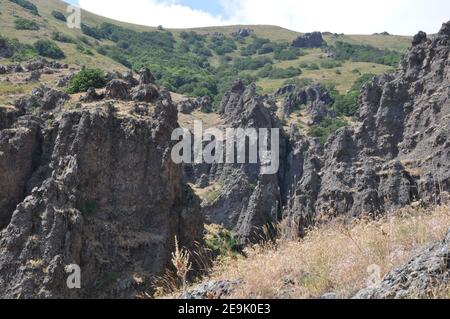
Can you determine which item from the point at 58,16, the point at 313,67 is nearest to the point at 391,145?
the point at 313,67

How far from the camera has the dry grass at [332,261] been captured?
6.09m

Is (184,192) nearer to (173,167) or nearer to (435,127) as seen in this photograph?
(173,167)

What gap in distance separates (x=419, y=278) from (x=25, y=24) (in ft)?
312

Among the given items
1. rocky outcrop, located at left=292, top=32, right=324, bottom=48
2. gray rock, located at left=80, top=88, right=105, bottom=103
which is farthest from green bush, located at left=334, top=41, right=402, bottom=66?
gray rock, located at left=80, top=88, right=105, bottom=103

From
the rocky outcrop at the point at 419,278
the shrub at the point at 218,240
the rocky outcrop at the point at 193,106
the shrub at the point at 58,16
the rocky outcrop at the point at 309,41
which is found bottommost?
the shrub at the point at 218,240

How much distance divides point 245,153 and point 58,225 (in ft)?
81.6

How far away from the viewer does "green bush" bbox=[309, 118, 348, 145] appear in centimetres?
6279

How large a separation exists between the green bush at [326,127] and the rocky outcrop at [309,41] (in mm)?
80848

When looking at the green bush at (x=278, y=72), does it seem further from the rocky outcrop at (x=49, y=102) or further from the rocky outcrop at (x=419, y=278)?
the rocky outcrop at (x=419, y=278)

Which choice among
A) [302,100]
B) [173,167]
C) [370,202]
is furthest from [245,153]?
[302,100]

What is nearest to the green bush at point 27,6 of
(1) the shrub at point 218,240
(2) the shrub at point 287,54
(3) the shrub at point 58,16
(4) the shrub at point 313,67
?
(3) the shrub at point 58,16

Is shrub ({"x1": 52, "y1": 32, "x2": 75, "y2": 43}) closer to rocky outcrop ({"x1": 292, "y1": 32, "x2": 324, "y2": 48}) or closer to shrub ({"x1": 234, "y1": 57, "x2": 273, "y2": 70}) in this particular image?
shrub ({"x1": 234, "y1": 57, "x2": 273, "y2": 70})

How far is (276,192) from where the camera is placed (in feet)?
127

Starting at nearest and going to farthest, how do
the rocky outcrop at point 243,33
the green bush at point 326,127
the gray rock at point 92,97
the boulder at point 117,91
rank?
the boulder at point 117,91
the gray rock at point 92,97
the green bush at point 326,127
the rocky outcrop at point 243,33
